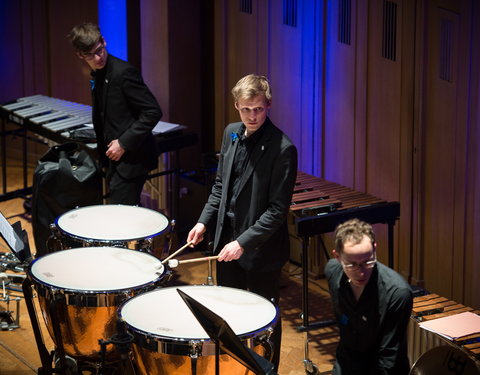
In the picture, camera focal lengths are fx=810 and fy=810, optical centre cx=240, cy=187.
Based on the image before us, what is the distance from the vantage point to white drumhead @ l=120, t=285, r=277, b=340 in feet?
10.7

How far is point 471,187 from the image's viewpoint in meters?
4.79

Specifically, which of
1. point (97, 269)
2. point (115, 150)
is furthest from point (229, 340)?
point (115, 150)

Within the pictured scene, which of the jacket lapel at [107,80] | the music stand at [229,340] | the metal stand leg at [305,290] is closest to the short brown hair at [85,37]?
the jacket lapel at [107,80]

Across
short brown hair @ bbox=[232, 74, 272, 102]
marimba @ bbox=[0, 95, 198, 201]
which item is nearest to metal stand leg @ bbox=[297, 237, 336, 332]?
short brown hair @ bbox=[232, 74, 272, 102]

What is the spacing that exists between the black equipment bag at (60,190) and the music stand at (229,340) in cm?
308

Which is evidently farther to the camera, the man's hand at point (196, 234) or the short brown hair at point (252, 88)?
the man's hand at point (196, 234)

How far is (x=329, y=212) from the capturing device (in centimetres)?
468

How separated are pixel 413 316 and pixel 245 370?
127 centimetres

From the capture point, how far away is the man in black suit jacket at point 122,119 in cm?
504

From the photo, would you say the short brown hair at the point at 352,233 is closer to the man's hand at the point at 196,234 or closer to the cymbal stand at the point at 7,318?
the man's hand at the point at 196,234

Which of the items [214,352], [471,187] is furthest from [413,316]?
[214,352]

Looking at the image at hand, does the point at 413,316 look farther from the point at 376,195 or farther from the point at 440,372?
the point at 376,195

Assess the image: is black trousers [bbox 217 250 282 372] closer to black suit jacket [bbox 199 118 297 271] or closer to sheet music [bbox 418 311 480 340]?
black suit jacket [bbox 199 118 297 271]

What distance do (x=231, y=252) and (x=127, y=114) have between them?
5.85 ft
